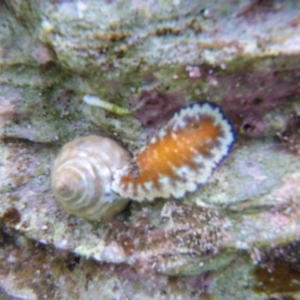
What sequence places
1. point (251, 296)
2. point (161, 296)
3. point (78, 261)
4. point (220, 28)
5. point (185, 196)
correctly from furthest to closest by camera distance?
point (78, 261) < point (161, 296) < point (251, 296) < point (185, 196) < point (220, 28)

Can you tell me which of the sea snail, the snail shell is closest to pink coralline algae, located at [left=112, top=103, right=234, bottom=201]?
the sea snail

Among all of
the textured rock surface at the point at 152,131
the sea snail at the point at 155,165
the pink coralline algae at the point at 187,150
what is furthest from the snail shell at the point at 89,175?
the pink coralline algae at the point at 187,150

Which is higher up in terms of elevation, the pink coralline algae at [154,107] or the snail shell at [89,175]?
the pink coralline algae at [154,107]

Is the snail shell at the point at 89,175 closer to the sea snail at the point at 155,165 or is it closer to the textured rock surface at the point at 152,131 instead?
the sea snail at the point at 155,165

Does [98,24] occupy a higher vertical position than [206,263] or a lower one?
higher

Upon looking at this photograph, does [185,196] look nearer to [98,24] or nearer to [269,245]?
[269,245]

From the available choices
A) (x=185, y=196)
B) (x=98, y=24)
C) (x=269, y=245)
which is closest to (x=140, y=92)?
(x=98, y=24)

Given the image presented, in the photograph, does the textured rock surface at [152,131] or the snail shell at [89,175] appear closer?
the textured rock surface at [152,131]

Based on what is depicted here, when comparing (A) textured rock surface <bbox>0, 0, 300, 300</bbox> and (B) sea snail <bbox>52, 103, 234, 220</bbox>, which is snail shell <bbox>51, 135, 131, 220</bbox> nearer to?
(B) sea snail <bbox>52, 103, 234, 220</bbox>
